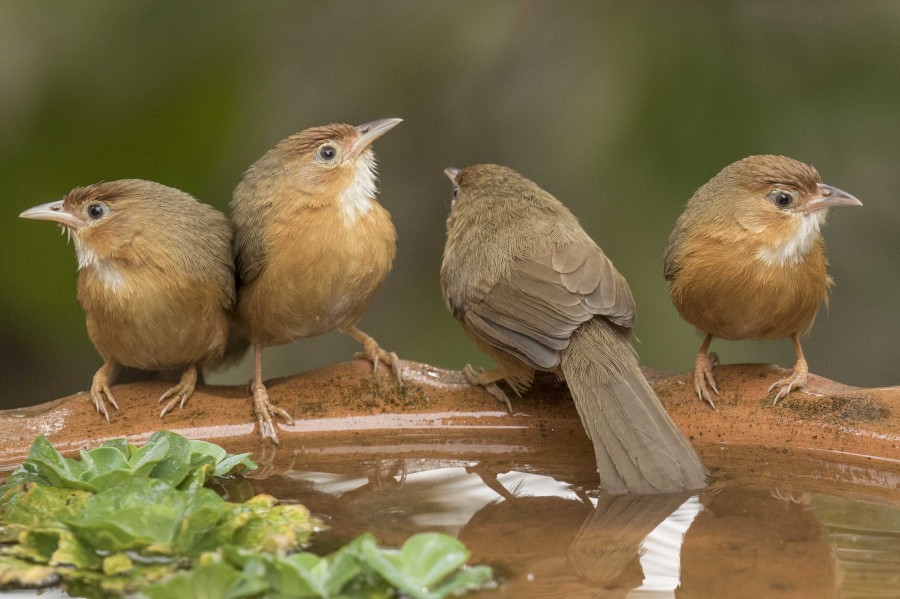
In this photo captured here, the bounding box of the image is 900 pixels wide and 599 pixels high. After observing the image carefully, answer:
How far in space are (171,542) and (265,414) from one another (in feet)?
4.45

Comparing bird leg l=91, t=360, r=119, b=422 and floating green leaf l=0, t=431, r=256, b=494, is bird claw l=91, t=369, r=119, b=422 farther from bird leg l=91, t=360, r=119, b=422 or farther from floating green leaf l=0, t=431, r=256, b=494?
floating green leaf l=0, t=431, r=256, b=494

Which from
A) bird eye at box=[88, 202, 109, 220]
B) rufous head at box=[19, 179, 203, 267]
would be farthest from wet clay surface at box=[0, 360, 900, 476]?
bird eye at box=[88, 202, 109, 220]

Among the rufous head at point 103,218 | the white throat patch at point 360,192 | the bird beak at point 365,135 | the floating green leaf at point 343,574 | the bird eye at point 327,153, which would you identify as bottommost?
the floating green leaf at point 343,574

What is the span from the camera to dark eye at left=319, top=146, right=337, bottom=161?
4695mm

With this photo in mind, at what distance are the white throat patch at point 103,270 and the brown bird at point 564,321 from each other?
1.31 meters

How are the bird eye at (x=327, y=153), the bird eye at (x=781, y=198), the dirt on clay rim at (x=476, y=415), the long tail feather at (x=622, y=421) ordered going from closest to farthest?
the long tail feather at (x=622, y=421) → the dirt on clay rim at (x=476, y=415) → the bird eye at (x=781, y=198) → the bird eye at (x=327, y=153)

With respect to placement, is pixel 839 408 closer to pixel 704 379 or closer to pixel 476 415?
pixel 704 379

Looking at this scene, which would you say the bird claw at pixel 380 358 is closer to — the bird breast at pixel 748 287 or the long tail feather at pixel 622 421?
the long tail feather at pixel 622 421

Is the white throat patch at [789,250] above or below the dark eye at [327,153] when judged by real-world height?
below

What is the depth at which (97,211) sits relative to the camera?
4.45 meters

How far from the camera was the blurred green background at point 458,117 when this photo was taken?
18.4ft

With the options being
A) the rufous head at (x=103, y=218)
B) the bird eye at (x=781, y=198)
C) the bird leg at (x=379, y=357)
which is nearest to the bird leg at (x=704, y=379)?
the bird eye at (x=781, y=198)

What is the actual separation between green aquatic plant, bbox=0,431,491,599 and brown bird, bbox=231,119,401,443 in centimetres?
103

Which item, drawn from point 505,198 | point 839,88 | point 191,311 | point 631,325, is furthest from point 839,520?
point 839,88
